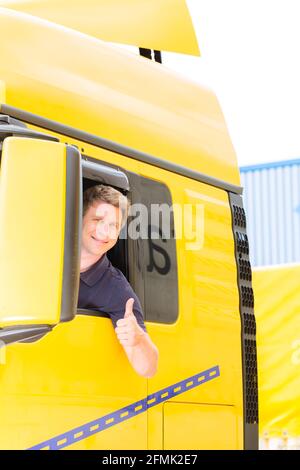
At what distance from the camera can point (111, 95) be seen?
11.7 feet

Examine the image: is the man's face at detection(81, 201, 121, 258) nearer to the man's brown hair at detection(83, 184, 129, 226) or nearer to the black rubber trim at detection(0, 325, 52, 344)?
the man's brown hair at detection(83, 184, 129, 226)

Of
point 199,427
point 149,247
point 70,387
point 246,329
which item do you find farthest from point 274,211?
point 70,387

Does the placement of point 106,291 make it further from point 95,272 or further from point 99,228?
point 99,228

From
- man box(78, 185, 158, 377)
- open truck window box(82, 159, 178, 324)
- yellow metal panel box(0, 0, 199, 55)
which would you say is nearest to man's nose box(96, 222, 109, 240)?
man box(78, 185, 158, 377)

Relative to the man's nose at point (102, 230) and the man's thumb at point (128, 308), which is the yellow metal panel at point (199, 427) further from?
the man's nose at point (102, 230)

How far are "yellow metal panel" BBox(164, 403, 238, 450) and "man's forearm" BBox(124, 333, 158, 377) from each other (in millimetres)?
176

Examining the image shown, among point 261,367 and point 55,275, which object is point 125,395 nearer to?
point 55,275

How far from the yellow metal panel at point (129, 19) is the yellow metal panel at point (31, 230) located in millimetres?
1675

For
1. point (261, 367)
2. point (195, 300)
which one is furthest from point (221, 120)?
point (261, 367)

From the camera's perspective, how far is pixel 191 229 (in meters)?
3.76

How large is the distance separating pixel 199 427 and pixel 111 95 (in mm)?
1286

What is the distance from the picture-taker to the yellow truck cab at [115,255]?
266cm
